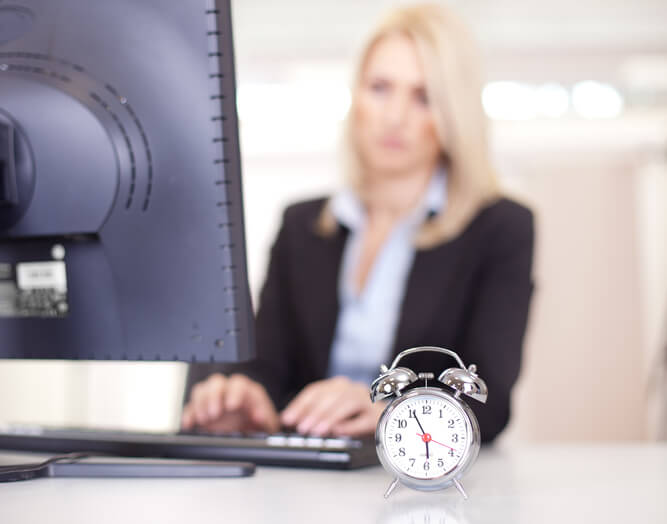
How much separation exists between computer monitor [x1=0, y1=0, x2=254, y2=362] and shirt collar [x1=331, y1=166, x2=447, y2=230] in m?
1.13

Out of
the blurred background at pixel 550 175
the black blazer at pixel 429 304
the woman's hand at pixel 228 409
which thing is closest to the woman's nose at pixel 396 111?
the black blazer at pixel 429 304

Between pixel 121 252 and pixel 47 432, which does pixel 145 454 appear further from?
pixel 121 252

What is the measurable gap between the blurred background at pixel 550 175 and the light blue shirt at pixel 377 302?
264 centimetres

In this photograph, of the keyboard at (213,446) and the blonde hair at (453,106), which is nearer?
the keyboard at (213,446)

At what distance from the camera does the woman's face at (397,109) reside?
1.93 meters

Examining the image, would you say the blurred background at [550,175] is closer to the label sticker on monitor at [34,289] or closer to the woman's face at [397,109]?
the woman's face at [397,109]

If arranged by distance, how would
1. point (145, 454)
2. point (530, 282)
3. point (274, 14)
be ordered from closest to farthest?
point (145, 454)
point (530, 282)
point (274, 14)

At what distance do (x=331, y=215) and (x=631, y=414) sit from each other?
402 cm

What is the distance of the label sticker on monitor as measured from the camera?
3.21 ft

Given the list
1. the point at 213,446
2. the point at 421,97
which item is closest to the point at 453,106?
the point at 421,97

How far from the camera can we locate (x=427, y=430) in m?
0.89

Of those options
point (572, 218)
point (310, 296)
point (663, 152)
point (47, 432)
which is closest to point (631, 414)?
point (572, 218)

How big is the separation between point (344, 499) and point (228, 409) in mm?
531

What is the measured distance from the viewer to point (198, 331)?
3.01 ft
